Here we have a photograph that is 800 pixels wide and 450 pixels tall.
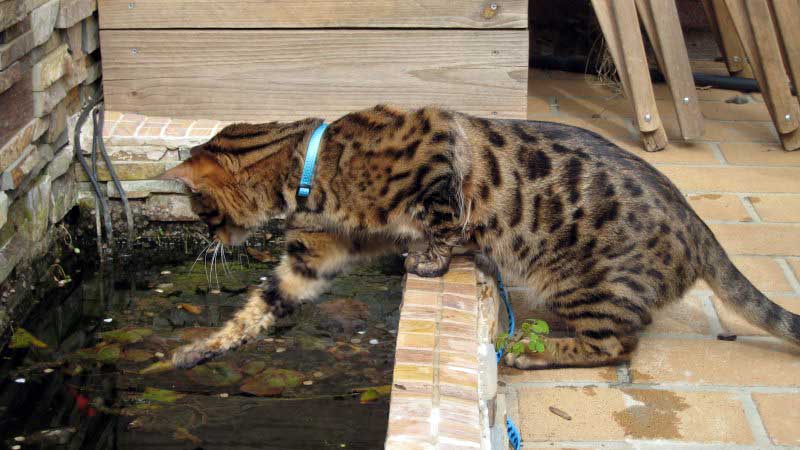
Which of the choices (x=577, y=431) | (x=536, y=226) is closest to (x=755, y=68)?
(x=536, y=226)

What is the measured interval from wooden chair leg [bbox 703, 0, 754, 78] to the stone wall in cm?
400

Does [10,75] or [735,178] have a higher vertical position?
[10,75]

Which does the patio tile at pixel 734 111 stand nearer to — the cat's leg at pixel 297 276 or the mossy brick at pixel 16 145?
the cat's leg at pixel 297 276

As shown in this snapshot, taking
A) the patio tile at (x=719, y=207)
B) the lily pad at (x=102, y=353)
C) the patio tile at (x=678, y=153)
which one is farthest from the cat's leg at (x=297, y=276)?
the patio tile at (x=678, y=153)

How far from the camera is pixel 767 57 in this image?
18.6 feet

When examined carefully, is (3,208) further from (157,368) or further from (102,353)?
(157,368)

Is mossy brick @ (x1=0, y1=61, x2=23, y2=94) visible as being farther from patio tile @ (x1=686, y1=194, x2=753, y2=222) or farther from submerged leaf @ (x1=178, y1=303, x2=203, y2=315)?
patio tile @ (x1=686, y1=194, x2=753, y2=222)

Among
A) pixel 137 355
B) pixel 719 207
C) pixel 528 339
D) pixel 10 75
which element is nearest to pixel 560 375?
pixel 528 339

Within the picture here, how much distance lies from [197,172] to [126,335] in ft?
3.06

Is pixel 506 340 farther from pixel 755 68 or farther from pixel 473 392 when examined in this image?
pixel 755 68

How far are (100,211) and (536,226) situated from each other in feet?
7.91

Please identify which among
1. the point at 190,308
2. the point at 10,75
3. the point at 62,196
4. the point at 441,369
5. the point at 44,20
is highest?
the point at 44,20

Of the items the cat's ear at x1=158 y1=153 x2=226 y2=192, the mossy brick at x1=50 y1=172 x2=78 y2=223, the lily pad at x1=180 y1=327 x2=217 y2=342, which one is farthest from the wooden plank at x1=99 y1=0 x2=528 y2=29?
the lily pad at x1=180 y1=327 x2=217 y2=342

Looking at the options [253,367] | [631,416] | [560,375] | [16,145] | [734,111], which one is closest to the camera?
[631,416]
